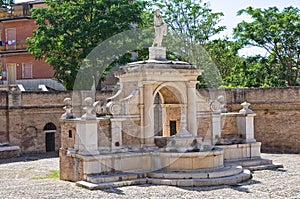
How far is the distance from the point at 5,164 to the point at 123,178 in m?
8.40

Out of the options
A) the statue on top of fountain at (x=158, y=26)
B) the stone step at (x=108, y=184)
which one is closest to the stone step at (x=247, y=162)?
the stone step at (x=108, y=184)

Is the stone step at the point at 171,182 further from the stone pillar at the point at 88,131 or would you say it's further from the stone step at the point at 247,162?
the stone step at the point at 247,162

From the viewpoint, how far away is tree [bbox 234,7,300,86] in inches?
1145

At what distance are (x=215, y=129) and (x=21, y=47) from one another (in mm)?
20018

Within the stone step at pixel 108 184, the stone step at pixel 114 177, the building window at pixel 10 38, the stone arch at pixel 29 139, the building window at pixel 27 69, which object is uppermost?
the building window at pixel 10 38

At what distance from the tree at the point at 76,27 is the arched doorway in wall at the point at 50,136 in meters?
3.57

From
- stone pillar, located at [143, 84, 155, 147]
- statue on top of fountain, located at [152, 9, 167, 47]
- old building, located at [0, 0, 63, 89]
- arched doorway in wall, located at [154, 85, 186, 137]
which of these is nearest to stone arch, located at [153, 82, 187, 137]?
arched doorway in wall, located at [154, 85, 186, 137]

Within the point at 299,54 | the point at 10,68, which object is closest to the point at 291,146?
the point at 299,54

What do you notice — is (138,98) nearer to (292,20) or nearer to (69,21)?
(69,21)

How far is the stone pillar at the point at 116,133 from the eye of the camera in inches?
656

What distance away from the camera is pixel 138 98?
17281mm

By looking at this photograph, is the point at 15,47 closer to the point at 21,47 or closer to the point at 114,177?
the point at 21,47

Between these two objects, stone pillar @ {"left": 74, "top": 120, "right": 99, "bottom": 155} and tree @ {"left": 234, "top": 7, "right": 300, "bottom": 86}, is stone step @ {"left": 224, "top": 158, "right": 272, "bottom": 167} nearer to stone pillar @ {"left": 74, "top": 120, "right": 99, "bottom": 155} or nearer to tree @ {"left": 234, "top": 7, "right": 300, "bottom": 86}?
stone pillar @ {"left": 74, "top": 120, "right": 99, "bottom": 155}

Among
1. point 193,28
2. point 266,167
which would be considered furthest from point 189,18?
point 266,167
